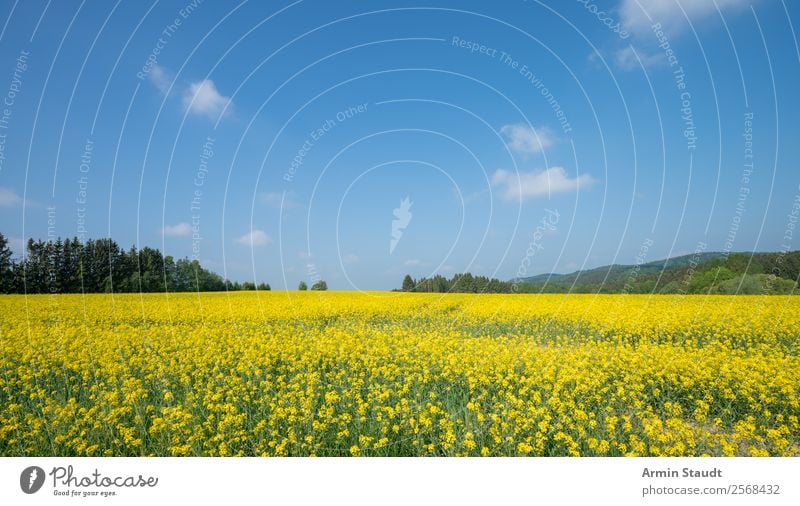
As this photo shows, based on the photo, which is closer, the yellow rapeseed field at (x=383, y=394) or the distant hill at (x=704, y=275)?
the yellow rapeseed field at (x=383, y=394)

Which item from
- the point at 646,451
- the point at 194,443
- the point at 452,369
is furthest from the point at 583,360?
the point at 194,443
